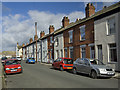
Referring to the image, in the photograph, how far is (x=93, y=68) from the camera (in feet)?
36.9

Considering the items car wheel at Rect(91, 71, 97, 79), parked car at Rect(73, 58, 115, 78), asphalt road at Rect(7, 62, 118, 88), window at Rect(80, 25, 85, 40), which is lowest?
asphalt road at Rect(7, 62, 118, 88)

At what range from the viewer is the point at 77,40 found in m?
21.8

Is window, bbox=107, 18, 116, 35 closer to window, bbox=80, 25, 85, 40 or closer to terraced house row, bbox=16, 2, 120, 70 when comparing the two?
terraced house row, bbox=16, 2, 120, 70

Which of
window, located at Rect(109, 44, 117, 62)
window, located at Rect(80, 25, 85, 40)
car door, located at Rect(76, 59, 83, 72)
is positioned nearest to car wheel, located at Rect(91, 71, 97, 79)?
car door, located at Rect(76, 59, 83, 72)

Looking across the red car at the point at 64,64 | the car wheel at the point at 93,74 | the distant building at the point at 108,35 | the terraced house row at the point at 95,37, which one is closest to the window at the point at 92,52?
the terraced house row at the point at 95,37

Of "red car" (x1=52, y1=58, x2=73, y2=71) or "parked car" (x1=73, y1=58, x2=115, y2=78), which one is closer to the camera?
"parked car" (x1=73, y1=58, x2=115, y2=78)

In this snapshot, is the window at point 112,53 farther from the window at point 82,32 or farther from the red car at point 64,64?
the window at point 82,32

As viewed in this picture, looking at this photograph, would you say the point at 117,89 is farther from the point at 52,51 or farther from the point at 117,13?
the point at 52,51

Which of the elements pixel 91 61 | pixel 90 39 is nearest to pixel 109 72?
pixel 91 61

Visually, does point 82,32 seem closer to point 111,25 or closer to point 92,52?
point 92,52

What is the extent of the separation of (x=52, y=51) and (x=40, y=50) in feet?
30.1

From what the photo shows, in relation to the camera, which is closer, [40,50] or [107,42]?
[107,42]

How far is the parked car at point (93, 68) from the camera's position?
424 inches

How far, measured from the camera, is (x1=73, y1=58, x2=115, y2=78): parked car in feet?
35.3
